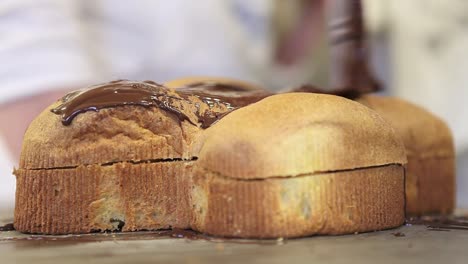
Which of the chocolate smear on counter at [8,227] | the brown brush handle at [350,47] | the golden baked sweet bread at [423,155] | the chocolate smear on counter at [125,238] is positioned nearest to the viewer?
the chocolate smear on counter at [125,238]

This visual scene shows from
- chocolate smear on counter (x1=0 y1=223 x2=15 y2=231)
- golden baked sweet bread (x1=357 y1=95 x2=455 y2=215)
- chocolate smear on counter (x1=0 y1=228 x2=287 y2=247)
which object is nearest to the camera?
chocolate smear on counter (x1=0 y1=228 x2=287 y2=247)

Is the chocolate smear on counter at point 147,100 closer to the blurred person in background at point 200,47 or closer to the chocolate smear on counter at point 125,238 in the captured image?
the chocolate smear on counter at point 125,238

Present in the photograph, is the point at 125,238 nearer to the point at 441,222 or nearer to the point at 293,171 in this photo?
the point at 293,171

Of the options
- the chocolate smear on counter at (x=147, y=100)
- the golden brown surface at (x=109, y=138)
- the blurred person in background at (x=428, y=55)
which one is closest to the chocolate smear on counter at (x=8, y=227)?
the golden brown surface at (x=109, y=138)

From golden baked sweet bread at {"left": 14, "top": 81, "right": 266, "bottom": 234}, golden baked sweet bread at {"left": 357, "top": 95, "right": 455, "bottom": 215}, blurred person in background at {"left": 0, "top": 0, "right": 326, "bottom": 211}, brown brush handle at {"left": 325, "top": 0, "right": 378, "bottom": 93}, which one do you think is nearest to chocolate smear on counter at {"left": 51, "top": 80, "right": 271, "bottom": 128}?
golden baked sweet bread at {"left": 14, "top": 81, "right": 266, "bottom": 234}

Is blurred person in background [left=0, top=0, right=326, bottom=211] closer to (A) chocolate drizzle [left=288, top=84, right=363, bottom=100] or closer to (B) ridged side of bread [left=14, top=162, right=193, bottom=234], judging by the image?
(B) ridged side of bread [left=14, top=162, right=193, bottom=234]

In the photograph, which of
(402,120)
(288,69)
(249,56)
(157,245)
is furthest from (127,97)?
(288,69)
